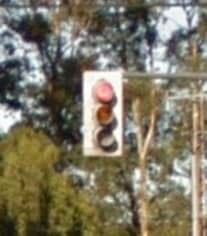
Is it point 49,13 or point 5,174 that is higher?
point 49,13

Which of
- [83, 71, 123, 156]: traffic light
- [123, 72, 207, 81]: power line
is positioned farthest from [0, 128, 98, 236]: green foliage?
[83, 71, 123, 156]: traffic light

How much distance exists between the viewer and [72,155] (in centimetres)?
4469

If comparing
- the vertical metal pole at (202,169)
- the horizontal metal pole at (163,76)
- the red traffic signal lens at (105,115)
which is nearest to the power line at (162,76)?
the horizontal metal pole at (163,76)

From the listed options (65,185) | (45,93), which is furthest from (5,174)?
(45,93)

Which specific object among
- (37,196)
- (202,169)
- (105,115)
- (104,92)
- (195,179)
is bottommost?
(37,196)

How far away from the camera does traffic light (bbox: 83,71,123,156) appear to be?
53.6 feet

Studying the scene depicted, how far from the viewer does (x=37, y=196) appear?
4103 cm

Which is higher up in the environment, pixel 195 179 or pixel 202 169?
pixel 202 169

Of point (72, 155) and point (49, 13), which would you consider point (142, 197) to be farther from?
point (49, 13)

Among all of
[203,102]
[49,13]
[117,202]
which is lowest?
[117,202]

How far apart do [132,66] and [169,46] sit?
1502 millimetres

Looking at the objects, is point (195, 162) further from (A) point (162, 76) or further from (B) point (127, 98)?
(A) point (162, 76)

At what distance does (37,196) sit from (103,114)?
24.8 metres

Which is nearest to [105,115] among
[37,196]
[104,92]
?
[104,92]
